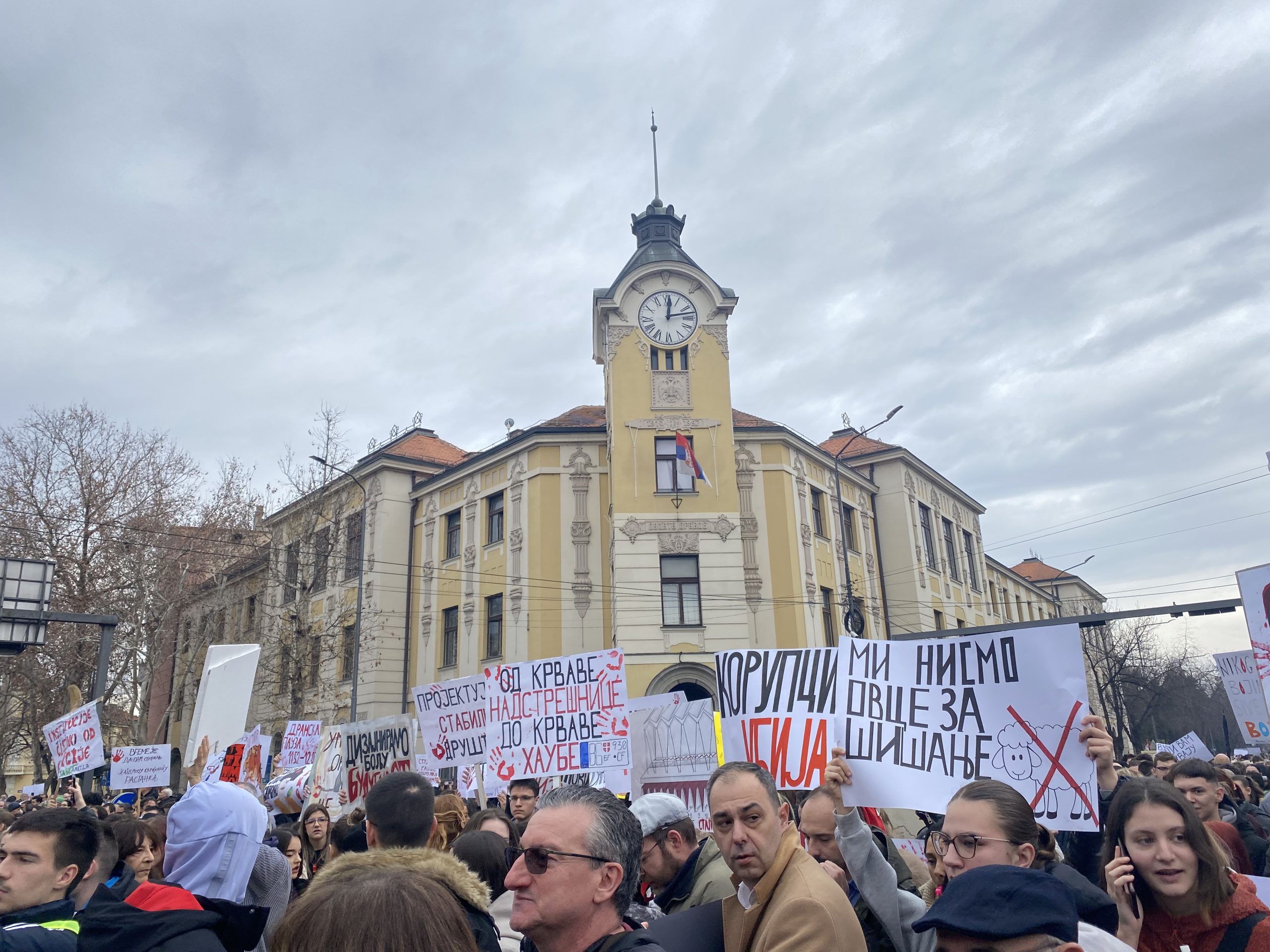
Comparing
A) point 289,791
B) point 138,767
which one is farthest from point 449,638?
point 289,791

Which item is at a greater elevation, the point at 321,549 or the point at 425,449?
the point at 425,449

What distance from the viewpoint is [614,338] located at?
29203mm

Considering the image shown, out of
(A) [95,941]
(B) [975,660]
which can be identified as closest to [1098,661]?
(B) [975,660]

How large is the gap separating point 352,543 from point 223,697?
28217 millimetres

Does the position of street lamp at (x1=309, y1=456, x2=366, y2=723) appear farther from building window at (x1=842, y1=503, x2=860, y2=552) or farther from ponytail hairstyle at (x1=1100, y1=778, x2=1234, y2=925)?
ponytail hairstyle at (x1=1100, y1=778, x2=1234, y2=925)

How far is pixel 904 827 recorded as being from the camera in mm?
11742

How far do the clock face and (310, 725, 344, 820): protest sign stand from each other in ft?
56.7

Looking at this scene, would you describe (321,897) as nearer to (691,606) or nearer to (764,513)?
(691,606)

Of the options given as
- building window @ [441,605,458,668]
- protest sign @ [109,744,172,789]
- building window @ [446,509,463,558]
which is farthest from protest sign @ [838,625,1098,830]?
building window @ [446,509,463,558]

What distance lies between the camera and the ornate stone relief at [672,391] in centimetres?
2867

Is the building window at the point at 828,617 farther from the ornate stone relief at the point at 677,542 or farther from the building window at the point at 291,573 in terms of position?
the building window at the point at 291,573

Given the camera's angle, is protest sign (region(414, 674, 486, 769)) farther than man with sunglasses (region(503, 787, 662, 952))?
Yes

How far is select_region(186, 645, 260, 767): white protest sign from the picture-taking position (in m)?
7.79

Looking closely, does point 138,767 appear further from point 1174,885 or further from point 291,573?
point 291,573
